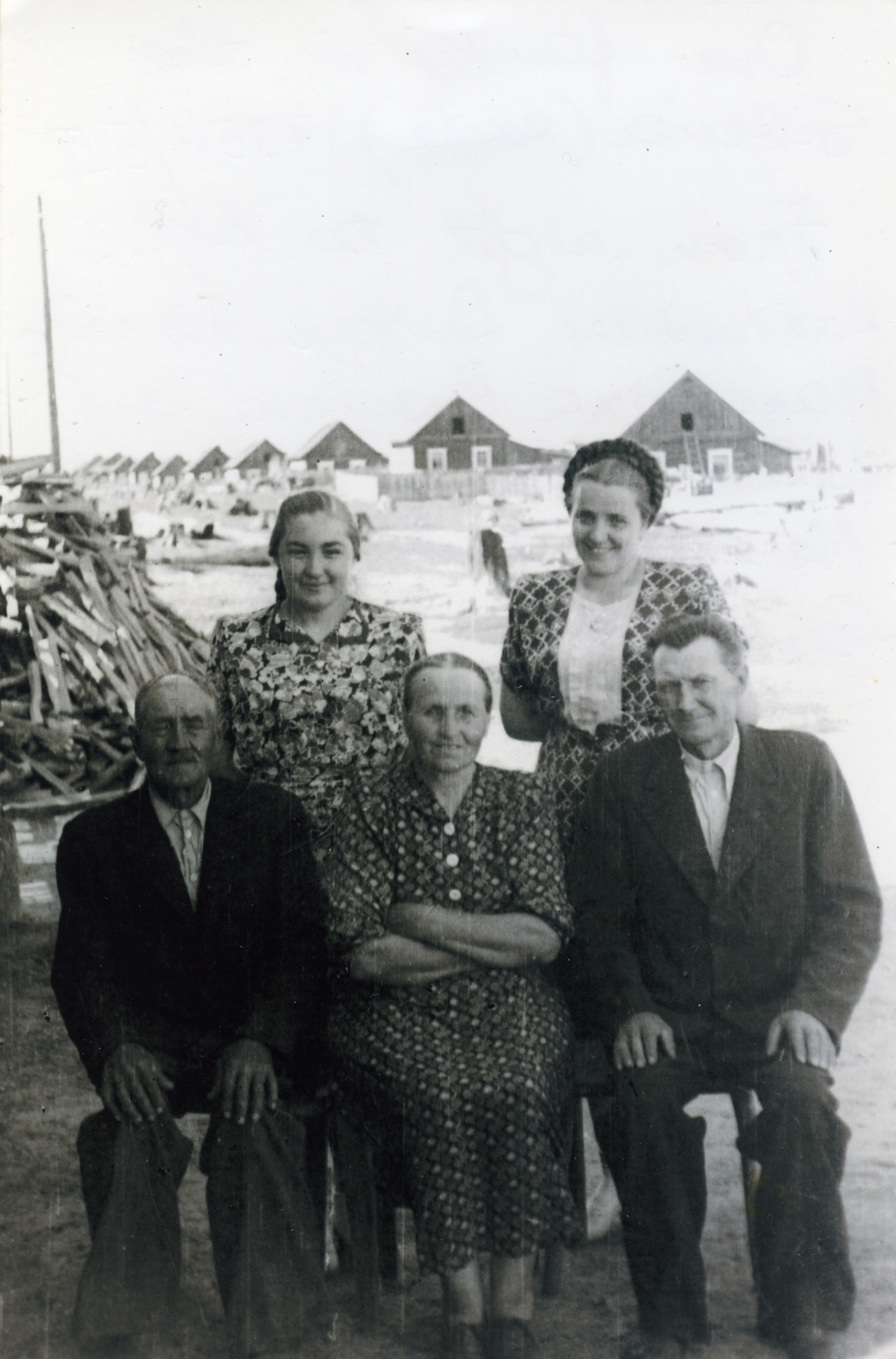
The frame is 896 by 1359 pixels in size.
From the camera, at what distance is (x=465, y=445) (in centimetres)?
328

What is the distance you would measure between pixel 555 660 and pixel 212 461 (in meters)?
1.05

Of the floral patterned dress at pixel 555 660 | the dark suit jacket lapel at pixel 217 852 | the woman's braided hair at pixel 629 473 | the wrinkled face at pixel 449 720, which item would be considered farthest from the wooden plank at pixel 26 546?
the woman's braided hair at pixel 629 473

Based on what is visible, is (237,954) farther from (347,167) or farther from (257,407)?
(347,167)

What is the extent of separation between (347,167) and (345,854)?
5.91 feet

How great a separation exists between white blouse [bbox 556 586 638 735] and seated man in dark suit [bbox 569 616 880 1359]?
0.10 m

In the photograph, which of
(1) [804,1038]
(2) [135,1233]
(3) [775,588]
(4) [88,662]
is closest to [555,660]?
(3) [775,588]

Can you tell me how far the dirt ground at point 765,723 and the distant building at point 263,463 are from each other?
0.85 feet

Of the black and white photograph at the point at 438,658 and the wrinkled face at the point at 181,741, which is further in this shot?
the wrinkled face at the point at 181,741

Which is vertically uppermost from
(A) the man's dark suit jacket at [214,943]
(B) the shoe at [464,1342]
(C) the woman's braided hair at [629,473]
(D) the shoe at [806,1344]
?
(C) the woman's braided hair at [629,473]

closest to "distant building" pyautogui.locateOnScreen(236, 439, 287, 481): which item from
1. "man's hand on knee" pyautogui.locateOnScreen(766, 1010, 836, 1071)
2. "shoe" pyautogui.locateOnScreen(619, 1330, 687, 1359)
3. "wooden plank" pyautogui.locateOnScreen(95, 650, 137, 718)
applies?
"wooden plank" pyautogui.locateOnScreen(95, 650, 137, 718)

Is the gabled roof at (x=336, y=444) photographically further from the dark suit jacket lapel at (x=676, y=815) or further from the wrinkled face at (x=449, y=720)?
the dark suit jacket lapel at (x=676, y=815)

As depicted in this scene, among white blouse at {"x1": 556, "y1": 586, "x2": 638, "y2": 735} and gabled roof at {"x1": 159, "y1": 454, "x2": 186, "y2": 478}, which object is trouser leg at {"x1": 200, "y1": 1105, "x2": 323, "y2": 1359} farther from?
gabled roof at {"x1": 159, "y1": 454, "x2": 186, "y2": 478}

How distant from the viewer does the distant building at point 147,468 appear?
3336 mm

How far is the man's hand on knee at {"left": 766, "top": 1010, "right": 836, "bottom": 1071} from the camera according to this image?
3.11 metres
